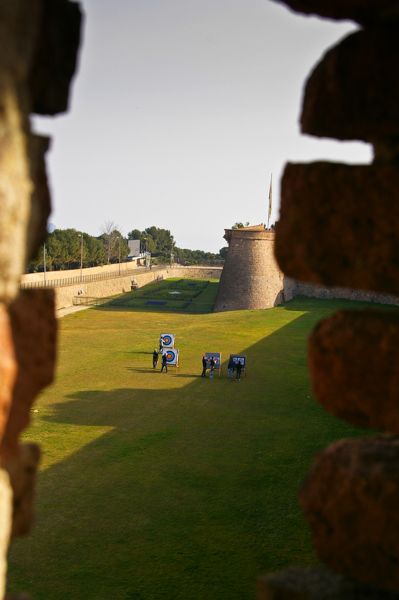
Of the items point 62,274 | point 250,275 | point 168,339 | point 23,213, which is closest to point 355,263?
point 23,213

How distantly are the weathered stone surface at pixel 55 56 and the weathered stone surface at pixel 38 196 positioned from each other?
22 centimetres

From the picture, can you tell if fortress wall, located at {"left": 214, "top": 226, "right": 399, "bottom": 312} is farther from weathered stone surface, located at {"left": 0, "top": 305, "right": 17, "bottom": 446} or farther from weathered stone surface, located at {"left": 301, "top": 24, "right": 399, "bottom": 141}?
weathered stone surface, located at {"left": 0, "top": 305, "right": 17, "bottom": 446}

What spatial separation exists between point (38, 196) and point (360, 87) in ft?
3.95

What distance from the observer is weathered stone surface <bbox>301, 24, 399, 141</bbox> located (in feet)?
6.03

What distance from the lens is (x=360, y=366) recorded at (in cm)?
190

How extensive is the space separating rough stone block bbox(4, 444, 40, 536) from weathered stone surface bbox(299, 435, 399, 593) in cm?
110

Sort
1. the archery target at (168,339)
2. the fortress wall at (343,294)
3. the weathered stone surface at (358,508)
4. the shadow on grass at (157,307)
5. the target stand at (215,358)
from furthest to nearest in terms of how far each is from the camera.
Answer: the shadow on grass at (157,307)
the fortress wall at (343,294)
the archery target at (168,339)
the target stand at (215,358)
the weathered stone surface at (358,508)

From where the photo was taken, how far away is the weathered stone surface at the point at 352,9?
1.80 metres

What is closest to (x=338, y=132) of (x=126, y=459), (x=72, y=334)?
(x=126, y=459)

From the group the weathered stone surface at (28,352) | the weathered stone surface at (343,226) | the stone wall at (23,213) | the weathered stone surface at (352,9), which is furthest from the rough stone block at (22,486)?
the weathered stone surface at (352,9)

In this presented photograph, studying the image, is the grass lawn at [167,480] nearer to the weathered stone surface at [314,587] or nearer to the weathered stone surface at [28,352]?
the weathered stone surface at [314,587]

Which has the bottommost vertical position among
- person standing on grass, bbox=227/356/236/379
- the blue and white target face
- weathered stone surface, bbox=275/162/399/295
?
person standing on grass, bbox=227/356/236/379

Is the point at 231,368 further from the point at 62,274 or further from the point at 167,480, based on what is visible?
the point at 62,274

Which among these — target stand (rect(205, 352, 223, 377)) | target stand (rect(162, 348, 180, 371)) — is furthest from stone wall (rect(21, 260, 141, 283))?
target stand (rect(205, 352, 223, 377))
